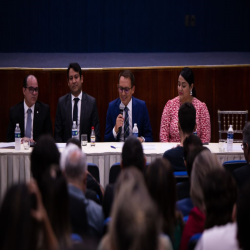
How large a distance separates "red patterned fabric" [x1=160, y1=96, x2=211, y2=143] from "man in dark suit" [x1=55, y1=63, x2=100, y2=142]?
2.84ft

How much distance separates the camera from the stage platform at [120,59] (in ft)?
24.6

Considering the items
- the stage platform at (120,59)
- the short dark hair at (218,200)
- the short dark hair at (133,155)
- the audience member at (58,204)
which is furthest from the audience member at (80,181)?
the stage platform at (120,59)

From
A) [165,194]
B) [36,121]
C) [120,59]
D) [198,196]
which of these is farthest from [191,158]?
[120,59]

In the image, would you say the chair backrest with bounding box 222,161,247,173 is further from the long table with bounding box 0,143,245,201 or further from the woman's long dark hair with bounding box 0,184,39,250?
the woman's long dark hair with bounding box 0,184,39,250

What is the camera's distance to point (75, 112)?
516 cm

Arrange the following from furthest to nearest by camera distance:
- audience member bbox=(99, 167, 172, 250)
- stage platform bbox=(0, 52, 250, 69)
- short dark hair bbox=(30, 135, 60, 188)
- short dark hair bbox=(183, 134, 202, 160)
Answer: stage platform bbox=(0, 52, 250, 69)
short dark hair bbox=(183, 134, 202, 160)
short dark hair bbox=(30, 135, 60, 188)
audience member bbox=(99, 167, 172, 250)

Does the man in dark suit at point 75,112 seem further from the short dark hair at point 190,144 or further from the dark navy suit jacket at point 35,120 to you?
the short dark hair at point 190,144

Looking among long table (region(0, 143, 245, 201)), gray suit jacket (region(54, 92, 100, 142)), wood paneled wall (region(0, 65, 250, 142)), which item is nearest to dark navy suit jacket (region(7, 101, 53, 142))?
gray suit jacket (region(54, 92, 100, 142))

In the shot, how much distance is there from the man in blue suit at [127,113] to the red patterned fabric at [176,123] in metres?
0.22

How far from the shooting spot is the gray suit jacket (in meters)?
5.14

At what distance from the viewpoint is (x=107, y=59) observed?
778 cm

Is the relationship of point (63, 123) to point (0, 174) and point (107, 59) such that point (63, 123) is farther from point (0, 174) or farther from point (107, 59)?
point (107, 59)
